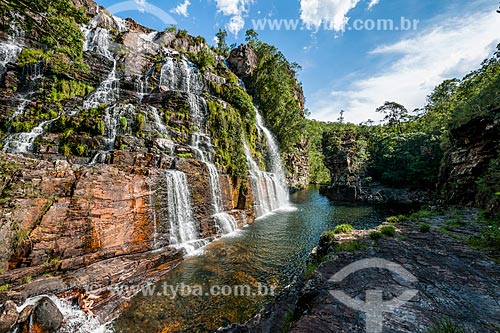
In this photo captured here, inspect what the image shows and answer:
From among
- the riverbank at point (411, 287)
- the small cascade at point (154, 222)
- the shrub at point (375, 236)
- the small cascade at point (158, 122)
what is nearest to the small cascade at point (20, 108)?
the small cascade at point (158, 122)

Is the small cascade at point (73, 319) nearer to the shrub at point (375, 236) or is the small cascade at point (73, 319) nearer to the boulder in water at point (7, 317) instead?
the boulder in water at point (7, 317)

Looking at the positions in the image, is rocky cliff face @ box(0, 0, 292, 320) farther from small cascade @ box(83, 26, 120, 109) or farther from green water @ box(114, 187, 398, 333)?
green water @ box(114, 187, 398, 333)

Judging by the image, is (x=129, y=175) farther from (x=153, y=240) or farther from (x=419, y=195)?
(x=419, y=195)

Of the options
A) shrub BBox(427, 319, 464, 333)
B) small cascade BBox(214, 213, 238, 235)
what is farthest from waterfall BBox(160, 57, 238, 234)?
shrub BBox(427, 319, 464, 333)

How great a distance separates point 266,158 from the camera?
2705 cm

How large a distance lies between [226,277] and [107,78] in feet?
81.3

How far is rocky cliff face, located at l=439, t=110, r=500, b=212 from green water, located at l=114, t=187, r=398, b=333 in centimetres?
624

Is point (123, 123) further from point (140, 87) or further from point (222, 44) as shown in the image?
point (222, 44)

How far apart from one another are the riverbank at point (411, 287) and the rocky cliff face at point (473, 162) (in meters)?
6.61

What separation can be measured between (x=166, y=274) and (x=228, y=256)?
109 inches

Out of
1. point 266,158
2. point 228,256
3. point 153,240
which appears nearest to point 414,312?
point 228,256

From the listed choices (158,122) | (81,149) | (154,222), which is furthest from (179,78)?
(154,222)

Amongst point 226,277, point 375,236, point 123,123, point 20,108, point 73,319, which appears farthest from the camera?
point 20,108

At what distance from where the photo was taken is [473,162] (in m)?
12.2
